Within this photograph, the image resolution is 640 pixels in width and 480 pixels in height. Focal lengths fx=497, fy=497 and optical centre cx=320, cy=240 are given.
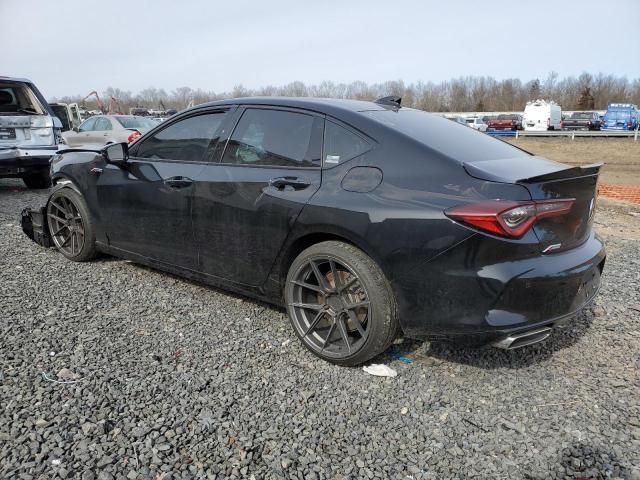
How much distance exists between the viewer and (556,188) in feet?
8.48

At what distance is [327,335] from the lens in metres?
3.12

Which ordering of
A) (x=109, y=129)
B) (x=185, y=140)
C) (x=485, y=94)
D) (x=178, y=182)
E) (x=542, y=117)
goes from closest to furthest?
(x=178, y=182), (x=185, y=140), (x=109, y=129), (x=542, y=117), (x=485, y=94)

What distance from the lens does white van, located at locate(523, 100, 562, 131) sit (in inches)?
1569

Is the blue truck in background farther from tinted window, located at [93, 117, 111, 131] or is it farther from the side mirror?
the side mirror

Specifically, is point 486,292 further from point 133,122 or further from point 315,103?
point 133,122

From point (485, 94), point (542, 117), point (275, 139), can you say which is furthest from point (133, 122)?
point (485, 94)

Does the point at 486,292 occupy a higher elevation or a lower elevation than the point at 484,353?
higher

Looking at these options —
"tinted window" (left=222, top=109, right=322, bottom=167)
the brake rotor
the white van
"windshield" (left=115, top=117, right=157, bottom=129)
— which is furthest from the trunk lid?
the white van

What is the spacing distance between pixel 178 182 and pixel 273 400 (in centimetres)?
186

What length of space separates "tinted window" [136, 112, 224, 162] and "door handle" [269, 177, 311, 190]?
2.54 ft

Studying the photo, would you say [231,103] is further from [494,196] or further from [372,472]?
[372,472]

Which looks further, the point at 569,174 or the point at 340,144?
the point at 340,144

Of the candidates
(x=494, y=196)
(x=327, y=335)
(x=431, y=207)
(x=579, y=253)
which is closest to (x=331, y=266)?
(x=327, y=335)

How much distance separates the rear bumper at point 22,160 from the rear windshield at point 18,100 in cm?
81
